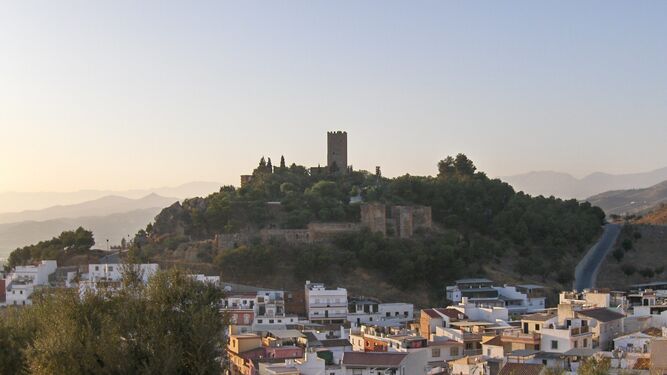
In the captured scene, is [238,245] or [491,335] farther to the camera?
[238,245]

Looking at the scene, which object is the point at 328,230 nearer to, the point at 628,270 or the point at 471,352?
the point at 628,270

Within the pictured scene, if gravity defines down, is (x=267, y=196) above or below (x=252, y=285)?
above

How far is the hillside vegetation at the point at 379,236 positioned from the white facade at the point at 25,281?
373cm

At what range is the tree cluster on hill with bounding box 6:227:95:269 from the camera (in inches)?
1584

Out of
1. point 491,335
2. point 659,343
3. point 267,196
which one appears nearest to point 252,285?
point 267,196

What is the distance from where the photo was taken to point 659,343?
17609 millimetres

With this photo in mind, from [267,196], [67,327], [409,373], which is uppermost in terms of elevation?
[267,196]

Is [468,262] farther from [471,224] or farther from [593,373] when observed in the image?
[593,373]

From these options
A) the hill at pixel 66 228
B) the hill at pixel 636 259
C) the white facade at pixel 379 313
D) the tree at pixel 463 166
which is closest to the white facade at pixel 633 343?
the white facade at pixel 379 313

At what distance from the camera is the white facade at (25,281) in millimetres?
34000

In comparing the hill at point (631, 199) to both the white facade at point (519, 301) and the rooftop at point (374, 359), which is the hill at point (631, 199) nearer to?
the white facade at point (519, 301)

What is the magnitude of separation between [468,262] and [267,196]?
990 centimetres

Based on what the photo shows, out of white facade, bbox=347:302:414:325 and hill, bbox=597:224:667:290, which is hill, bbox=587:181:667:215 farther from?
white facade, bbox=347:302:414:325

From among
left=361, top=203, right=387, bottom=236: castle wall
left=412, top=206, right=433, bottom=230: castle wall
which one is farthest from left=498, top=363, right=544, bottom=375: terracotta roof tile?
left=412, top=206, right=433, bottom=230: castle wall
